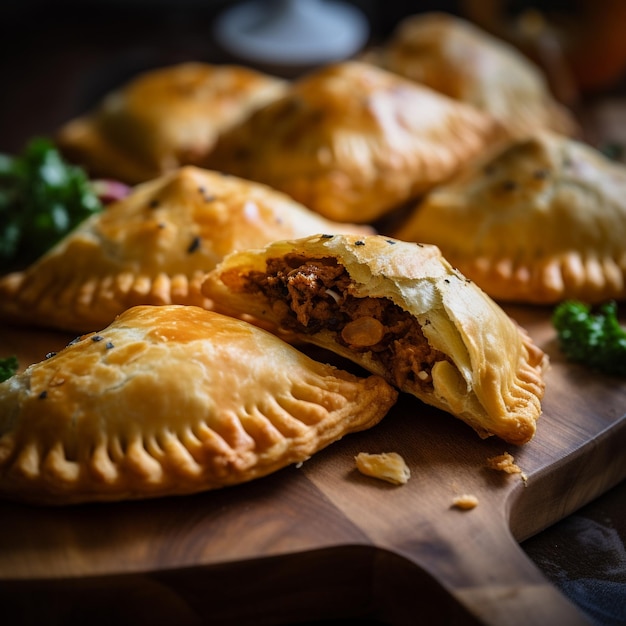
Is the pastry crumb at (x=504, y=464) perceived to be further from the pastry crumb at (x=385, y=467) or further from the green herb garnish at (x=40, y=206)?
the green herb garnish at (x=40, y=206)

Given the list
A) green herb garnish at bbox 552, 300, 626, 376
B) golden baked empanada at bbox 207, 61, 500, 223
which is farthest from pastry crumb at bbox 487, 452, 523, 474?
golden baked empanada at bbox 207, 61, 500, 223

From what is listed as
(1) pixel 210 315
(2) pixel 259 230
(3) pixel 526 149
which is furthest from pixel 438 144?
→ (1) pixel 210 315

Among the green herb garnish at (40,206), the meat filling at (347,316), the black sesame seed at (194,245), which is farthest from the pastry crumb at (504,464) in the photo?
the green herb garnish at (40,206)

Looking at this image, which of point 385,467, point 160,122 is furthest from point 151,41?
point 385,467

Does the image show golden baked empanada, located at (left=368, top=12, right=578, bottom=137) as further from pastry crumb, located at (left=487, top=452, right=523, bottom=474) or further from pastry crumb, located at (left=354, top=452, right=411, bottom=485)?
pastry crumb, located at (left=354, top=452, right=411, bottom=485)

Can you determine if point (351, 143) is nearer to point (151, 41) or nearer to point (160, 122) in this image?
point (160, 122)

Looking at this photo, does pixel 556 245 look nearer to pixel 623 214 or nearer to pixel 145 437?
pixel 623 214

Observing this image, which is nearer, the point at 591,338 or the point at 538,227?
the point at 591,338
